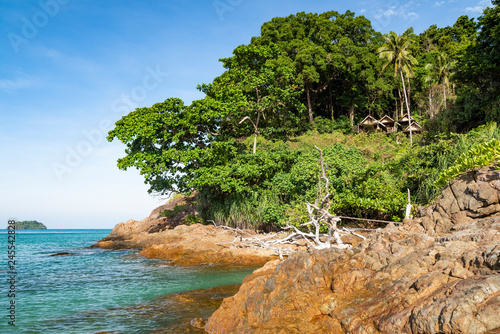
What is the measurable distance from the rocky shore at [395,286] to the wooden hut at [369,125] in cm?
2885

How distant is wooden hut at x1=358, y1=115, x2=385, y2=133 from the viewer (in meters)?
34.4

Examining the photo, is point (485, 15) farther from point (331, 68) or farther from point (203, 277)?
point (203, 277)

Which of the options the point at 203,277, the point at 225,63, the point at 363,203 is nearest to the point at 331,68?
the point at 225,63

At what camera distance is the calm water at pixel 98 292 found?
635 cm

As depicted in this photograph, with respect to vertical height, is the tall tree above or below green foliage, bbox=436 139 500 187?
above

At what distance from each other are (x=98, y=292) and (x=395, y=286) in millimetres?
8111

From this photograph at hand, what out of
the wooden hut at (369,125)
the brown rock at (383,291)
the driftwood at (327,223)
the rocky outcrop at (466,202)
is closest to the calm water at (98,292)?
the brown rock at (383,291)

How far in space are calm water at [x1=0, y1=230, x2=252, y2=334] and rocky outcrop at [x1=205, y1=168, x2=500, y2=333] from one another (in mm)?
2337

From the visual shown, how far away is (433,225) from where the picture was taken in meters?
6.86

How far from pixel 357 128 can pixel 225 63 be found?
17.1m

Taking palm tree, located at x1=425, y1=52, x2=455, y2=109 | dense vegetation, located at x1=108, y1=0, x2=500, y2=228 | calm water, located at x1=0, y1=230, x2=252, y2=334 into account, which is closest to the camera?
calm water, located at x1=0, y1=230, x2=252, y2=334

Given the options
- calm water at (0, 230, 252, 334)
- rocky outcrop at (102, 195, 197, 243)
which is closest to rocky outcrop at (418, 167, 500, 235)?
calm water at (0, 230, 252, 334)

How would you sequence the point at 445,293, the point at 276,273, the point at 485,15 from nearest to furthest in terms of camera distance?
1. the point at 445,293
2. the point at 276,273
3. the point at 485,15

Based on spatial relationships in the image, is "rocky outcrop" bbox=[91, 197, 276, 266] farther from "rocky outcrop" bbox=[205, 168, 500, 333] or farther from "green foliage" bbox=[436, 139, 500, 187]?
"rocky outcrop" bbox=[205, 168, 500, 333]
